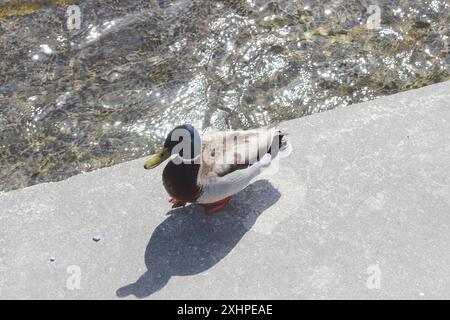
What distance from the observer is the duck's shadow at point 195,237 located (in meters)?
3.64

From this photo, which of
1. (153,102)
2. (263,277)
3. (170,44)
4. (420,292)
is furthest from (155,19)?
(420,292)

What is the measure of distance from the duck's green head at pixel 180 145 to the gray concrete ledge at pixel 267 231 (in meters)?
0.58

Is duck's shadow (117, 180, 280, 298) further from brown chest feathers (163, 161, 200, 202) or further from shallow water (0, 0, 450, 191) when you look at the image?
shallow water (0, 0, 450, 191)

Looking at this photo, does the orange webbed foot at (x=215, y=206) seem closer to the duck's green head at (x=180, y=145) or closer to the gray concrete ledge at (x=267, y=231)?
the gray concrete ledge at (x=267, y=231)

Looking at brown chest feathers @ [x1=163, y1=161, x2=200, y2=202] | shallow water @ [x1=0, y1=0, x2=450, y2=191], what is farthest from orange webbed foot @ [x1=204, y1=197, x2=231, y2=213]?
shallow water @ [x1=0, y1=0, x2=450, y2=191]

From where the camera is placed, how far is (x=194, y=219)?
13.0 feet

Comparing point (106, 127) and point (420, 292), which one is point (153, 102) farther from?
point (420, 292)

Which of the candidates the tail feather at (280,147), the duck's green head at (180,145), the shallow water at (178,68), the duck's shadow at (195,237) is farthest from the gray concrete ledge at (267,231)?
the shallow water at (178,68)

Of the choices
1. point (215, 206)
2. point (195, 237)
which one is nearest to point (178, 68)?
point (215, 206)

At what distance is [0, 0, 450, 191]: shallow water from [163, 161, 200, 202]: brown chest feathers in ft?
4.23

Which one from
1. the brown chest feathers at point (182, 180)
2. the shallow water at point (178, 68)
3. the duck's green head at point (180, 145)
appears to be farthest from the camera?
the shallow water at point (178, 68)

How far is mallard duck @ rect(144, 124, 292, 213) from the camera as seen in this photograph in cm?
349

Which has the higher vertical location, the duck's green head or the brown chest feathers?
the duck's green head

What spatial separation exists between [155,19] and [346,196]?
2737 millimetres
